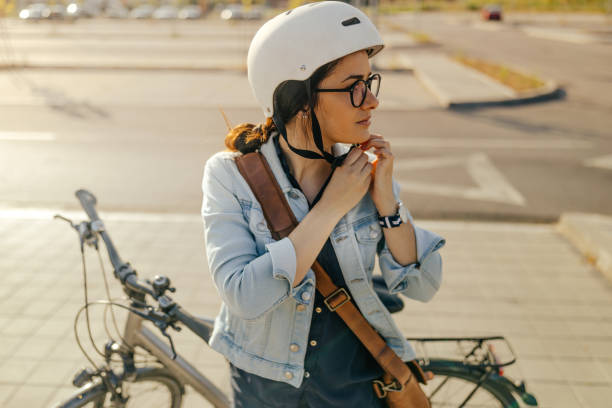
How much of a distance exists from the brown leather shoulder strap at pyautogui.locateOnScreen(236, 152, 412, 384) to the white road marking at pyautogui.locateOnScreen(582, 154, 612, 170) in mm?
7102

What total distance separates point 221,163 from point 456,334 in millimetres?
2681

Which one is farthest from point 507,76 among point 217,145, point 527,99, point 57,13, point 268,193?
point 57,13

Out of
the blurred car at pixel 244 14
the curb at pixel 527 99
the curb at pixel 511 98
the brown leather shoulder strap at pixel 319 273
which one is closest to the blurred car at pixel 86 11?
the blurred car at pixel 244 14

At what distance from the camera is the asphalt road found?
241 inches

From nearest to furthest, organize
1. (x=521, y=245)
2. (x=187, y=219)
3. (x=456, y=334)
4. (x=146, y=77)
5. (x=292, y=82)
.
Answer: (x=292, y=82) → (x=456, y=334) → (x=521, y=245) → (x=187, y=219) → (x=146, y=77)

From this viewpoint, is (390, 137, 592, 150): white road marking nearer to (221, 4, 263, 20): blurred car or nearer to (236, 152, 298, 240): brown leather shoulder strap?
(236, 152, 298, 240): brown leather shoulder strap

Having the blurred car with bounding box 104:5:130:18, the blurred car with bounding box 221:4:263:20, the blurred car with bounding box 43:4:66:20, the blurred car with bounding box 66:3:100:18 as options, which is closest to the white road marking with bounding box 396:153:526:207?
the blurred car with bounding box 221:4:263:20

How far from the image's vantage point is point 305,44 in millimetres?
1450

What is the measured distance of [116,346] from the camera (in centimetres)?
196

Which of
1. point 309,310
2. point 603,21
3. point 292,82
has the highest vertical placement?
point 292,82

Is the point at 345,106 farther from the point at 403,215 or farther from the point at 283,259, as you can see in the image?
the point at 283,259

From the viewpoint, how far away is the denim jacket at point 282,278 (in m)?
1.41

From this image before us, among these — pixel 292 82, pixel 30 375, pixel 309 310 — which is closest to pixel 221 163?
pixel 292 82

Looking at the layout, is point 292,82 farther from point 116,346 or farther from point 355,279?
point 116,346
